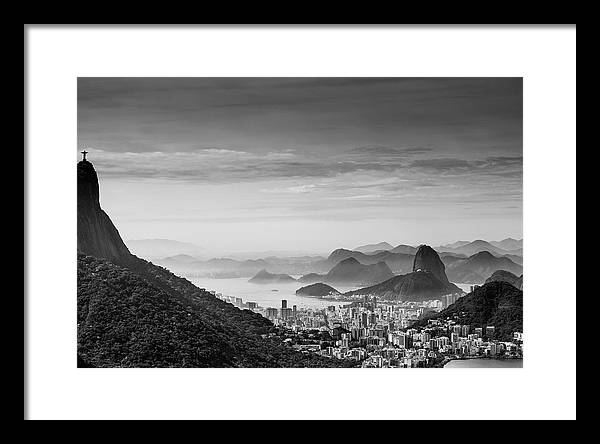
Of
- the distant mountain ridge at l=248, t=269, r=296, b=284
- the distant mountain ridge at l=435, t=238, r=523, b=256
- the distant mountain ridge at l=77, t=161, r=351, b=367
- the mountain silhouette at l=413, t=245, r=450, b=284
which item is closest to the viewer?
the distant mountain ridge at l=77, t=161, r=351, b=367

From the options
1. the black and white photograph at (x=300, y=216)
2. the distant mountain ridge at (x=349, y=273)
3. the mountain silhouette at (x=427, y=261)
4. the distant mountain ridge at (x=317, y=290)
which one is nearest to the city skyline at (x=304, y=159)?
the black and white photograph at (x=300, y=216)

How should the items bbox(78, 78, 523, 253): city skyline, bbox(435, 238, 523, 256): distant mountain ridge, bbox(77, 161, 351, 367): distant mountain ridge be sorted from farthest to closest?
bbox(435, 238, 523, 256): distant mountain ridge → bbox(78, 78, 523, 253): city skyline → bbox(77, 161, 351, 367): distant mountain ridge

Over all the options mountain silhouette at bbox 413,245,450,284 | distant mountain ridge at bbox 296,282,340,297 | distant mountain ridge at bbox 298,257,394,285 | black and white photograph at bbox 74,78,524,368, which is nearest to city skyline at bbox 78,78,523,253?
black and white photograph at bbox 74,78,524,368

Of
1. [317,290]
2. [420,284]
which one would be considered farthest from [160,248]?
[420,284]

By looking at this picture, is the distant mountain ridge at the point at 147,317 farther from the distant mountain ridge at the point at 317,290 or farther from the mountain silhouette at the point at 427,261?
the mountain silhouette at the point at 427,261

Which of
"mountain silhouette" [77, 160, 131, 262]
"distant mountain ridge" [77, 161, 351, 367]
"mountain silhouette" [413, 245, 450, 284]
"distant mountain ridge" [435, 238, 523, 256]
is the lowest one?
"distant mountain ridge" [77, 161, 351, 367]

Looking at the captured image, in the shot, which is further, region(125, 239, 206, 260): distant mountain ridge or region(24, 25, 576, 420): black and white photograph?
region(125, 239, 206, 260): distant mountain ridge

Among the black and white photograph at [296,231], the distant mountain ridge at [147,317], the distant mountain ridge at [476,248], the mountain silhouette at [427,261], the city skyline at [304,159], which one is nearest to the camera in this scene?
the black and white photograph at [296,231]

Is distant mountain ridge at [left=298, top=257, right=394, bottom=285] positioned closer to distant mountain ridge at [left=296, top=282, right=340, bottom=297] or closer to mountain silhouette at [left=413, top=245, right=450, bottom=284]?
distant mountain ridge at [left=296, top=282, right=340, bottom=297]
